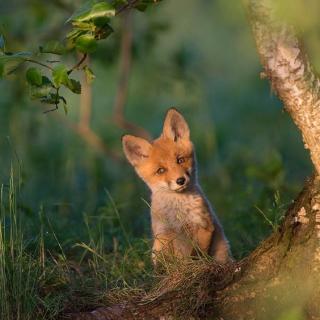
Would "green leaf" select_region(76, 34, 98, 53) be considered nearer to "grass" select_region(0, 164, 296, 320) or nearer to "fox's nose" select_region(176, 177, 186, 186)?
"grass" select_region(0, 164, 296, 320)

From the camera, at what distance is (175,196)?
580 cm

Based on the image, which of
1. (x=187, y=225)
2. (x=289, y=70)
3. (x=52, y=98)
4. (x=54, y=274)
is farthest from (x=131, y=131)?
(x=289, y=70)

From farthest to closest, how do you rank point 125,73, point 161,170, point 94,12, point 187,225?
point 125,73, point 161,170, point 187,225, point 94,12

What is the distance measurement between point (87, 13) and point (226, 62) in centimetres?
947

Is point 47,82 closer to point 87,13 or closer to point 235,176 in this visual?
point 87,13

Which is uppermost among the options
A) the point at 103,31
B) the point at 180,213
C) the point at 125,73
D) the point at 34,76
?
the point at 125,73

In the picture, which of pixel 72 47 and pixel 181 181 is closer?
pixel 72 47

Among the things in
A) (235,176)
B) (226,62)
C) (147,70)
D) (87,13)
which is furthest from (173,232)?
(226,62)

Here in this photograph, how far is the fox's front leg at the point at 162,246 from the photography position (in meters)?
4.89

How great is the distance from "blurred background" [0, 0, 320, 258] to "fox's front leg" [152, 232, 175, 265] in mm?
424

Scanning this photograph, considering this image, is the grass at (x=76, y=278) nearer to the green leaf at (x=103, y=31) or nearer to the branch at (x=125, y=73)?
the green leaf at (x=103, y=31)

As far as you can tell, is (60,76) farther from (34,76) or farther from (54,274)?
(54,274)

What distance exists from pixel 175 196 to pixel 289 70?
1947mm

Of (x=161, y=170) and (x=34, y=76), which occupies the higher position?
(x=34, y=76)
